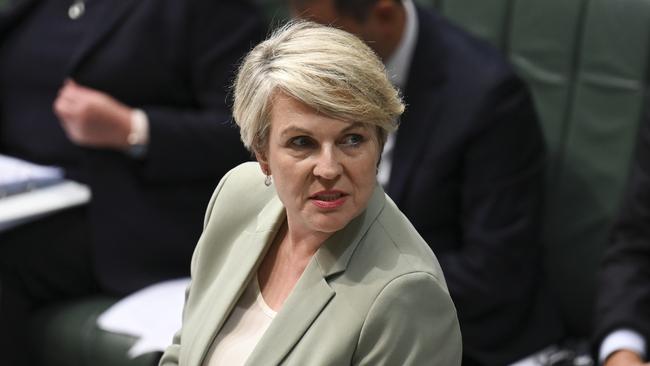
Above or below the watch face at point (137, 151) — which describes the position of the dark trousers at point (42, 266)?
below

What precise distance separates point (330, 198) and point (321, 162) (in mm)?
52

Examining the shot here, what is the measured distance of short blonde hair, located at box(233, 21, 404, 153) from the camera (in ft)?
4.40

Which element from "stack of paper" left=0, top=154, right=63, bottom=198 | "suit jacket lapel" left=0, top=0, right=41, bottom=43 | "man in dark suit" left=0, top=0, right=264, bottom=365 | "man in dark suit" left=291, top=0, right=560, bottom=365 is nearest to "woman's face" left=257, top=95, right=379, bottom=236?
"man in dark suit" left=291, top=0, right=560, bottom=365

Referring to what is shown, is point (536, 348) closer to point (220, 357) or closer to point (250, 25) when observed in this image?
point (250, 25)

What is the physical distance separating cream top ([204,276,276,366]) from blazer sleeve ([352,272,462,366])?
0.59 feet

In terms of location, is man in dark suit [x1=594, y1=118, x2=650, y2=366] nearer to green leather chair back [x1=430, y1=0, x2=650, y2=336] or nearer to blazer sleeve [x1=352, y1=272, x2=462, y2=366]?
green leather chair back [x1=430, y1=0, x2=650, y2=336]

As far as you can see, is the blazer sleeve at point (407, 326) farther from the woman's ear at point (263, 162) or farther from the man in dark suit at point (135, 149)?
the man in dark suit at point (135, 149)

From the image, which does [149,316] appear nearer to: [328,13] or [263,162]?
[328,13]

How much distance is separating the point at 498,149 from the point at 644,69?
0.38 m

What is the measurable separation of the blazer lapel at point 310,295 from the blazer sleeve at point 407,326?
0.26 feet

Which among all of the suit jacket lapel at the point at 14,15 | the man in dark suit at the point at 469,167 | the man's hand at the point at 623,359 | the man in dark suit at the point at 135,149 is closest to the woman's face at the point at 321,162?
the man's hand at the point at 623,359

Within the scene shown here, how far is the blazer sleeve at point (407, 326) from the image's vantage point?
1.37 m

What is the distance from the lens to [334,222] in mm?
1407

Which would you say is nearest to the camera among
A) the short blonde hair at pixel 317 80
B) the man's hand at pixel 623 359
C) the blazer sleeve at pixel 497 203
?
the short blonde hair at pixel 317 80
